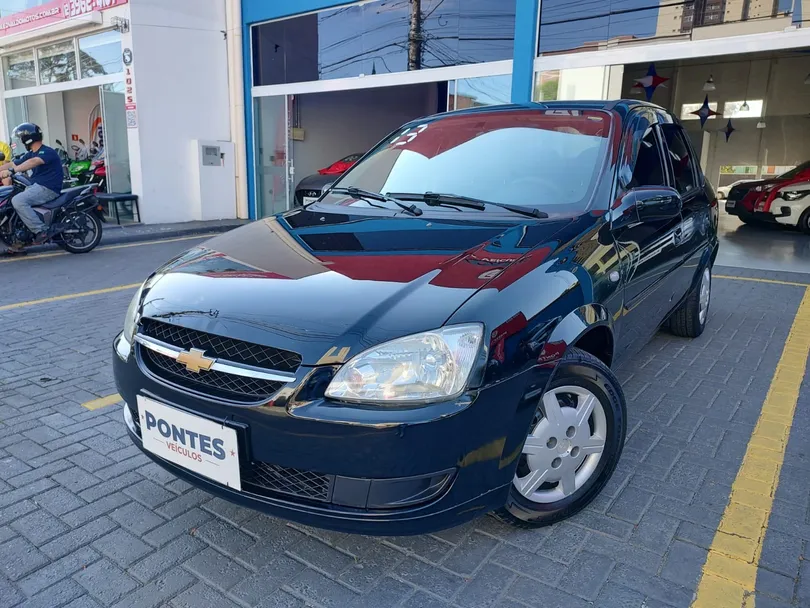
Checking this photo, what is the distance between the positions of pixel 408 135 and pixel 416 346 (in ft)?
6.99

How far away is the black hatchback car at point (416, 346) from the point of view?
179 centimetres

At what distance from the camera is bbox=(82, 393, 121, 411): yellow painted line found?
11.1 feet

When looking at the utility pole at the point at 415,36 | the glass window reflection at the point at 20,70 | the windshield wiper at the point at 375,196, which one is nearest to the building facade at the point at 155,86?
the glass window reflection at the point at 20,70

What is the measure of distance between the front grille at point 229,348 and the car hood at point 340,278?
0.09 ft

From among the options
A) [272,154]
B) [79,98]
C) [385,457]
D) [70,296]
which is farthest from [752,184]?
[79,98]

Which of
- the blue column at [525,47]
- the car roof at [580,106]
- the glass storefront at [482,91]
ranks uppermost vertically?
the blue column at [525,47]

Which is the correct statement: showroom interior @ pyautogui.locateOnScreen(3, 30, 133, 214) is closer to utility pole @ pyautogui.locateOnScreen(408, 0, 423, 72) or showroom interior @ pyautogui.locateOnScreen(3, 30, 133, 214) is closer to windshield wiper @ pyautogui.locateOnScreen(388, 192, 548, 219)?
utility pole @ pyautogui.locateOnScreen(408, 0, 423, 72)

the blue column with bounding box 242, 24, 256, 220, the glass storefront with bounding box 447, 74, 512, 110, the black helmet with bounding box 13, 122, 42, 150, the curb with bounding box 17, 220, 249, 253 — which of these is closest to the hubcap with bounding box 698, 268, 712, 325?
the glass storefront with bounding box 447, 74, 512, 110

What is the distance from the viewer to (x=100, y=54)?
38.7ft

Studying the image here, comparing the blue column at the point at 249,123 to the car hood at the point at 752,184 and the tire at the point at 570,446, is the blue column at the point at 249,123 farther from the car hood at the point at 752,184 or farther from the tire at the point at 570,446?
the tire at the point at 570,446

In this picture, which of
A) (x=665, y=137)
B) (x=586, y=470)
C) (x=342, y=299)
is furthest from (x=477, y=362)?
(x=665, y=137)

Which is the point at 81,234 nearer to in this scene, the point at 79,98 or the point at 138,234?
the point at 138,234

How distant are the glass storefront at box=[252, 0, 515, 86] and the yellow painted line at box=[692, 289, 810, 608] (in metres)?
6.52

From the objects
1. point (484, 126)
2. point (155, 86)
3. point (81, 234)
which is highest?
point (155, 86)
